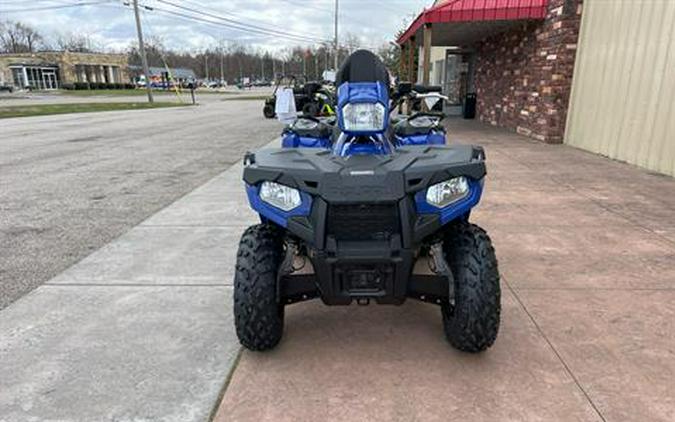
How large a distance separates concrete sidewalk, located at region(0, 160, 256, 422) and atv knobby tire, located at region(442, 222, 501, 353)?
1.20m

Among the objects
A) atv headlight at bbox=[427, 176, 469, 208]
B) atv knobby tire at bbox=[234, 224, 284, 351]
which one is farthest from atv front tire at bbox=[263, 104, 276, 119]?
atv headlight at bbox=[427, 176, 469, 208]

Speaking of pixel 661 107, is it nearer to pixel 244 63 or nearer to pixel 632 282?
pixel 632 282

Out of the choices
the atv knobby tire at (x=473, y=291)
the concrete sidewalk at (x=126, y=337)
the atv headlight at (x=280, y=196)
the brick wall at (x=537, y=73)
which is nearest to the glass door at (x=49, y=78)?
the brick wall at (x=537, y=73)

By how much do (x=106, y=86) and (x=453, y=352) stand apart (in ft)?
240

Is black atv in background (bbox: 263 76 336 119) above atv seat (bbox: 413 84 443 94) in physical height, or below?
below

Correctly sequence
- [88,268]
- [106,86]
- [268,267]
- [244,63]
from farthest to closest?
1. [244,63]
2. [106,86]
3. [88,268]
4. [268,267]

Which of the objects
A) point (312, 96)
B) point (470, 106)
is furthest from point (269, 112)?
point (312, 96)

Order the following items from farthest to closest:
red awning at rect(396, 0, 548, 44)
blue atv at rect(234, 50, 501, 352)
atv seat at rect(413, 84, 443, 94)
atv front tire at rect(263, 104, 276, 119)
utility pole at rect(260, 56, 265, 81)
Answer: utility pole at rect(260, 56, 265, 81) < atv front tire at rect(263, 104, 276, 119) < red awning at rect(396, 0, 548, 44) < atv seat at rect(413, 84, 443, 94) < blue atv at rect(234, 50, 501, 352)

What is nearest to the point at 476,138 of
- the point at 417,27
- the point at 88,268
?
the point at 417,27

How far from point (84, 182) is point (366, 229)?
6.47m

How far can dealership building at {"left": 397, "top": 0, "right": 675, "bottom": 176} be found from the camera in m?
7.55

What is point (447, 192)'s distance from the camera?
229cm

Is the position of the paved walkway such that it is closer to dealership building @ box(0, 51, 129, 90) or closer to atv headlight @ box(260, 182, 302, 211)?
atv headlight @ box(260, 182, 302, 211)

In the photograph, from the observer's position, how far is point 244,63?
11069 centimetres
